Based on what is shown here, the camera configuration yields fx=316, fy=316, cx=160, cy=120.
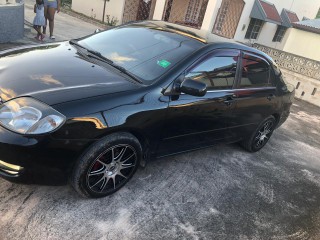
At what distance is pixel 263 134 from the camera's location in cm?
536

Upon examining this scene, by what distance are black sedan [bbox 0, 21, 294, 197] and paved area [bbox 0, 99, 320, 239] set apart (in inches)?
10.7

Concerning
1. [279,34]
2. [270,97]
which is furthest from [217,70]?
[279,34]

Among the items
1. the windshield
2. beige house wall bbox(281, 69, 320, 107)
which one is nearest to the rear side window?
the windshield

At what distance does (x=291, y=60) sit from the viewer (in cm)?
1190

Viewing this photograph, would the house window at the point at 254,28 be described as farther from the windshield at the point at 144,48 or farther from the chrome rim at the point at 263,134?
the windshield at the point at 144,48

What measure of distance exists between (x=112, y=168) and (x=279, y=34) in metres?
23.2

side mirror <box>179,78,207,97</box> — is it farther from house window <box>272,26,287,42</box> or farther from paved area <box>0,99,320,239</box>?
house window <box>272,26,287,42</box>

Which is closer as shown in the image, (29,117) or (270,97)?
A: (29,117)

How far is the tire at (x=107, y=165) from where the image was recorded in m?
2.90

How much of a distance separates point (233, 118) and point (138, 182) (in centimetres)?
159

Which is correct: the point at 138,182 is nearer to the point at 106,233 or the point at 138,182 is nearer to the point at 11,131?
the point at 106,233

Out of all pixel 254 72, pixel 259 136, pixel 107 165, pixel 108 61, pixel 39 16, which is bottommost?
pixel 259 136

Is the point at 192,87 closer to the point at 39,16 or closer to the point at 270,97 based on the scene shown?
the point at 270,97

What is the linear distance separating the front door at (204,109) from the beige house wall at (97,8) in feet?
51.1
